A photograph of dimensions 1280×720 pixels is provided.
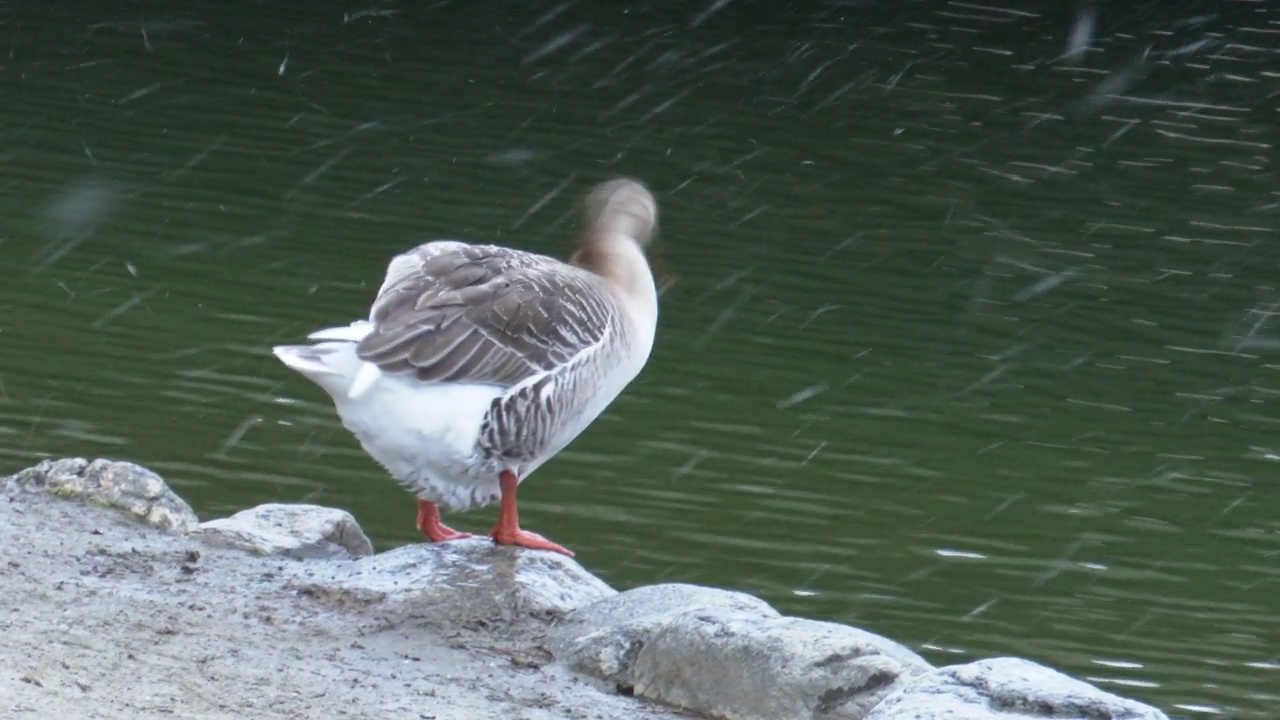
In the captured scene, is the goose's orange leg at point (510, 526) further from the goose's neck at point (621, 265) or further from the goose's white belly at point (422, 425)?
the goose's neck at point (621, 265)

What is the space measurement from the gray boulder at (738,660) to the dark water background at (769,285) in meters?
2.36

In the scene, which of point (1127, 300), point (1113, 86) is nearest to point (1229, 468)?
point (1127, 300)

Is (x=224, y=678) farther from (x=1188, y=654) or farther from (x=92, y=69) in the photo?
(x=92, y=69)

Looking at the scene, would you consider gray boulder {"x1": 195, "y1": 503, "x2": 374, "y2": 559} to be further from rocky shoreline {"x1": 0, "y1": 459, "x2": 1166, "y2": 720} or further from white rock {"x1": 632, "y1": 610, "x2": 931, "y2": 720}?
white rock {"x1": 632, "y1": 610, "x2": 931, "y2": 720}

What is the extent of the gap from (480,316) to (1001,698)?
84.8 inches

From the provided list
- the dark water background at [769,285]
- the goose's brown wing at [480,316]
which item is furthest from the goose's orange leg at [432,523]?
the dark water background at [769,285]

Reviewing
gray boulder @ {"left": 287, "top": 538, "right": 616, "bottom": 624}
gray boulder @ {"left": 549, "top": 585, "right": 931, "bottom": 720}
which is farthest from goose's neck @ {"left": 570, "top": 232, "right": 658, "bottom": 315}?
gray boulder @ {"left": 549, "top": 585, "right": 931, "bottom": 720}

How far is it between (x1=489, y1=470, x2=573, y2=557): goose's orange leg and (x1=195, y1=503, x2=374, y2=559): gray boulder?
816 mm

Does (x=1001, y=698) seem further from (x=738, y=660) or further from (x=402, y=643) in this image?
(x=402, y=643)

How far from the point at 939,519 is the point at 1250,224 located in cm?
1113

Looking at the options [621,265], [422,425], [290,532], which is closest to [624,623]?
[422,425]

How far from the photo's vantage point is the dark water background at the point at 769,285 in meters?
9.79

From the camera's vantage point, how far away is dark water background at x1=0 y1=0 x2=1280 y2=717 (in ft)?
32.1

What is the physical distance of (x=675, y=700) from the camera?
6.40 metres
